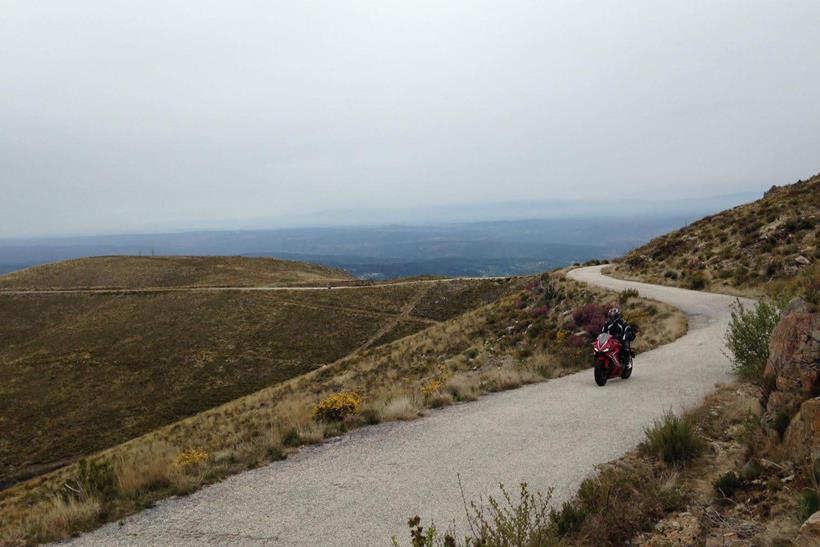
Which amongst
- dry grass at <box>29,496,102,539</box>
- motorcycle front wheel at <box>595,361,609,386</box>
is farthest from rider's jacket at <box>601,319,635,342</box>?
dry grass at <box>29,496,102,539</box>

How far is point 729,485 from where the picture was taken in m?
5.97

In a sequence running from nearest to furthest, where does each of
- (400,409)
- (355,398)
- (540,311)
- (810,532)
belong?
(810,532) → (400,409) → (355,398) → (540,311)

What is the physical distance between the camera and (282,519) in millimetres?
6844

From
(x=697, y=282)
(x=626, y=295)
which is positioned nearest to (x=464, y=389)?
(x=626, y=295)

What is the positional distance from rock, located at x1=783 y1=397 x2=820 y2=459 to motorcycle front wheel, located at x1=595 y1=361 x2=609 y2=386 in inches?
256

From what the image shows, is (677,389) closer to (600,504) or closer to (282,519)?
(600,504)

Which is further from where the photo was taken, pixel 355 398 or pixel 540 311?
pixel 540 311

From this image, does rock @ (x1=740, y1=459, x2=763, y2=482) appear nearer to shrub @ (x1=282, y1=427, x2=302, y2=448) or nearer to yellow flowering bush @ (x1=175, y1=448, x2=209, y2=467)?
shrub @ (x1=282, y1=427, x2=302, y2=448)

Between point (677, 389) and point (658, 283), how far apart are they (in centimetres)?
2110

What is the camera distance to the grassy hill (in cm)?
3481

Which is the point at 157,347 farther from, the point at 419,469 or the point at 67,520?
the point at 419,469

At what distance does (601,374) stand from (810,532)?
8.56 m

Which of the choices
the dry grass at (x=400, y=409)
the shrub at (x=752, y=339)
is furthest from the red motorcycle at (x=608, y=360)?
the dry grass at (x=400, y=409)

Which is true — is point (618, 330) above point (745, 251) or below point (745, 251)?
below
